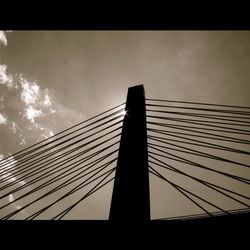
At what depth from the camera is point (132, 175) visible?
2990 mm

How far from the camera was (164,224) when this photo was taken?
183cm

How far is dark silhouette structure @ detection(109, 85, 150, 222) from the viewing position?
2.70m

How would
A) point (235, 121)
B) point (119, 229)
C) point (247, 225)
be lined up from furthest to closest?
point (235, 121), point (119, 229), point (247, 225)

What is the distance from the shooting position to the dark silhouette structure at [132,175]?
2701 millimetres

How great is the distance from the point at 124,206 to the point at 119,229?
889 millimetres

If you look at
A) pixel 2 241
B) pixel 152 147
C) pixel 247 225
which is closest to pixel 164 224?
pixel 247 225
